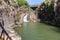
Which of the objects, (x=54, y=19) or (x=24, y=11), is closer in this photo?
(x=24, y=11)

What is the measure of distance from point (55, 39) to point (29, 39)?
3209mm

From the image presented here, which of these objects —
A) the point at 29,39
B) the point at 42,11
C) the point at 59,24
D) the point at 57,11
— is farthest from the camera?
the point at 42,11

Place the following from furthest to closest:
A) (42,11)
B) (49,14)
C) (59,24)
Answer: (42,11), (49,14), (59,24)

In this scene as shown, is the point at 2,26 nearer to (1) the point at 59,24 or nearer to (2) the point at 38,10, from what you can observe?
(1) the point at 59,24

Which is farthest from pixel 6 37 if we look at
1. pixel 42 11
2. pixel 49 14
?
pixel 42 11

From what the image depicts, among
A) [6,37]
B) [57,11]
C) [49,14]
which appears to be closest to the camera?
[6,37]

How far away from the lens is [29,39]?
25172 millimetres

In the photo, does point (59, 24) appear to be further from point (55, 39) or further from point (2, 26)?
point (2, 26)

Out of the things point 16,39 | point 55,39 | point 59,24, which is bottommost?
point 59,24

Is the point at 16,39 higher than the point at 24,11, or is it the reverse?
the point at 16,39

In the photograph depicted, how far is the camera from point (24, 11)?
4894 cm

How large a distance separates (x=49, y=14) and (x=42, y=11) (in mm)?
5142

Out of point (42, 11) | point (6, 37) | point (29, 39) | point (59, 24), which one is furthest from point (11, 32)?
point (42, 11)

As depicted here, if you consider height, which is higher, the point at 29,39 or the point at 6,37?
the point at 6,37
